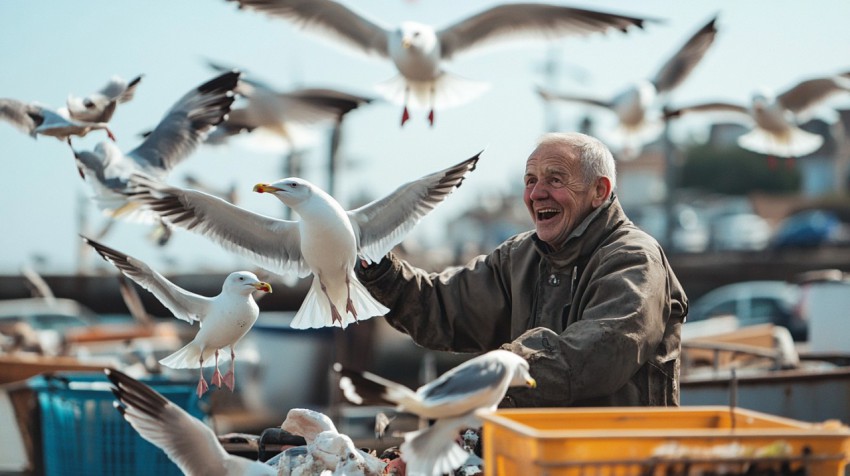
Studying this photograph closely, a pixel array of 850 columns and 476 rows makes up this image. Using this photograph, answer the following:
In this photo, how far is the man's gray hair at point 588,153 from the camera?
3.11 metres

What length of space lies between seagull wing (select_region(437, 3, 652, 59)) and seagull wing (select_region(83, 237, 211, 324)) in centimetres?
354

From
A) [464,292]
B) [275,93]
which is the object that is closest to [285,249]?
[464,292]

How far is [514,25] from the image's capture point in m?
6.39

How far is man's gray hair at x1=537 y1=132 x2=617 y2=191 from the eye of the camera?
3105mm

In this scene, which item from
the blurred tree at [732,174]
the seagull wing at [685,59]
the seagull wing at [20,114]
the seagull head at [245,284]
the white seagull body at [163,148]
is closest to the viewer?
the seagull head at [245,284]

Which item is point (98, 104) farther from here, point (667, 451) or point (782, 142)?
point (782, 142)

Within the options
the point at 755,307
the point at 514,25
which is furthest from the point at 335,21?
the point at 755,307

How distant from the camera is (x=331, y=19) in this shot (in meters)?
6.28

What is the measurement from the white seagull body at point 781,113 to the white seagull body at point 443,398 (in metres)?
8.06

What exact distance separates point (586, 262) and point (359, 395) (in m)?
1.17

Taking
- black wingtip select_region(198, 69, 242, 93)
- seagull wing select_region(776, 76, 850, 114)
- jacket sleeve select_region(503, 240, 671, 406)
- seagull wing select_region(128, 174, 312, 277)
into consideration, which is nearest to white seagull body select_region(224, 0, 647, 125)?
black wingtip select_region(198, 69, 242, 93)

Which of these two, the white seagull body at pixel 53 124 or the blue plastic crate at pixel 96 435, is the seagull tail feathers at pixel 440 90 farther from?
the blue plastic crate at pixel 96 435

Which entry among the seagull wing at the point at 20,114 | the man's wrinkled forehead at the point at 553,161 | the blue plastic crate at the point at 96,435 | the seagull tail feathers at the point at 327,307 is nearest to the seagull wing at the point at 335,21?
the seagull wing at the point at 20,114

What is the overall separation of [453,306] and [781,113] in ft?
24.7
